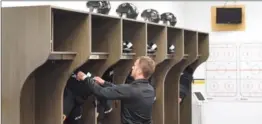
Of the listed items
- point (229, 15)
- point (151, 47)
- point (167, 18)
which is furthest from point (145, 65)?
point (229, 15)

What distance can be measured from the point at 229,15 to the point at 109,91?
4.55m

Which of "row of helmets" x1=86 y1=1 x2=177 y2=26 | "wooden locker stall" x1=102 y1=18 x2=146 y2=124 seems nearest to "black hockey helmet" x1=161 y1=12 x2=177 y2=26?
"row of helmets" x1=86 y1=1 x2=177 y2=26

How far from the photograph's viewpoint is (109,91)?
3939mm

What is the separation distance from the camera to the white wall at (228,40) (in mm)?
7945

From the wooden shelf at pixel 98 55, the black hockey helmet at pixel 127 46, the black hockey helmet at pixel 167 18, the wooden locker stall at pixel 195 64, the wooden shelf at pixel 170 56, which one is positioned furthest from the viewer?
the wooden locker stall at pixel 195 64

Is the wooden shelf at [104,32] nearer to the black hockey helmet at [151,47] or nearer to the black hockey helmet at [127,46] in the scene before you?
the black hockey helmet at [127,46]

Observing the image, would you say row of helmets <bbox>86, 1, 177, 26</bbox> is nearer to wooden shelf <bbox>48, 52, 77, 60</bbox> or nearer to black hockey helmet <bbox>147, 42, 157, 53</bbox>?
black hockey helmet <bbox>147, 42, 157, 53</bbox>

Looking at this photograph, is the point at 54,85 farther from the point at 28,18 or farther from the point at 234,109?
the point at 234,109

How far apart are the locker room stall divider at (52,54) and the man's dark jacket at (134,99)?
276 millimetres

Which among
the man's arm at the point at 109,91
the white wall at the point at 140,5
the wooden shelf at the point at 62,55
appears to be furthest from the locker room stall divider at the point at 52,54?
the white wall at the point at 140,5

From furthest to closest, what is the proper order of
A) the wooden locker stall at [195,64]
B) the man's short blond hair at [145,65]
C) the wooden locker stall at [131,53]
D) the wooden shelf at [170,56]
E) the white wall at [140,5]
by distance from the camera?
the wooden locker stall at [195,64] < the wooden shelf at [170,56] < the wooden locker stall at [131,53] < the man's short blond hair at [145,65] < the white wall at [140,5]

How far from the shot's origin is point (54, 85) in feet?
11.7

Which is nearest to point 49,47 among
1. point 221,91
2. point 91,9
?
point 91,9

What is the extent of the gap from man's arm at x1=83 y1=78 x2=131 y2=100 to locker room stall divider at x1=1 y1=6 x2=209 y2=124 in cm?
21
